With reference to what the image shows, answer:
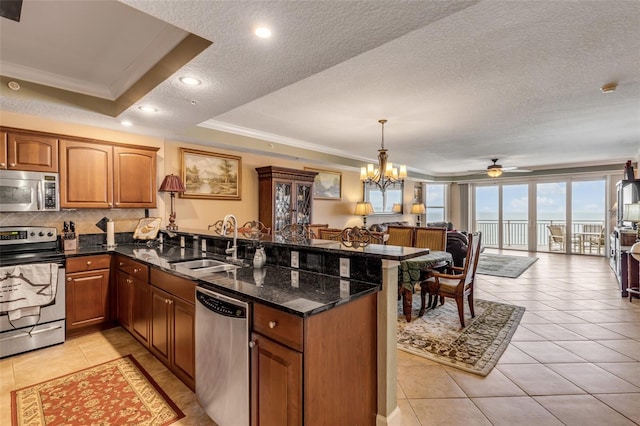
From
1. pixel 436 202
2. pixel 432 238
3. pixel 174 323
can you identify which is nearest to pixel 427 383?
pixel 174 323

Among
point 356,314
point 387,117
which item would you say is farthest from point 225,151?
point 356,314

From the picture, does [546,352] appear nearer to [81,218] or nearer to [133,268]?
[133,268]

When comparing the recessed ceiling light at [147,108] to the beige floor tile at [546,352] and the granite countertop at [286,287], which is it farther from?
the beige floor tile at [546,352]

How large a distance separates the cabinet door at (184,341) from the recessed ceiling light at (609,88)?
429cm

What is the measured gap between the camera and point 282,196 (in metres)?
5.22

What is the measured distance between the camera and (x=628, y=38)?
2.25 meters

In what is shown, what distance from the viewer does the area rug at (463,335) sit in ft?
9.02

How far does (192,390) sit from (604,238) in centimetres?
1046

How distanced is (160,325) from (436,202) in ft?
32.5

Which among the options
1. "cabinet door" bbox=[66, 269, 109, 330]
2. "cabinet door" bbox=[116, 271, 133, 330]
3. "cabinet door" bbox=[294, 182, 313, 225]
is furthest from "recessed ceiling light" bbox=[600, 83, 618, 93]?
"cabinet door" bbox=[66, 269, 109, 330]

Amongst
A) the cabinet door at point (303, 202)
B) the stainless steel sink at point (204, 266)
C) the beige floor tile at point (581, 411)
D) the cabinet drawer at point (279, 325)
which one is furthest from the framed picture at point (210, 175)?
the beige floor tile at point (581, 411)

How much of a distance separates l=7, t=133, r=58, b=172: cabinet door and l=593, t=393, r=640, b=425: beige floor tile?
519 centimetres

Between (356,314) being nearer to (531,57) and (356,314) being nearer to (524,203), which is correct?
(531,57)

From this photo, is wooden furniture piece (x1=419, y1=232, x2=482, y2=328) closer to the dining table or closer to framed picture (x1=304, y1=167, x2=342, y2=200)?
the dining table
